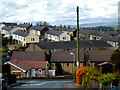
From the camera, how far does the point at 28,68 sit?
35.0 metres

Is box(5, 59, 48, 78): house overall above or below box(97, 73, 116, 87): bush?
below

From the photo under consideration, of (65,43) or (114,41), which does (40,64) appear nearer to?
(65,43)

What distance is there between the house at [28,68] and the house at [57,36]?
3727 cm

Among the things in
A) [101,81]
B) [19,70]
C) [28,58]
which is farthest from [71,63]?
[101,81]

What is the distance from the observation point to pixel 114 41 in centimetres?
6594

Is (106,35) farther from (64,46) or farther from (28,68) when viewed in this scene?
(28,68)

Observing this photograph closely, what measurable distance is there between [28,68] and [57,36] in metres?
41.4

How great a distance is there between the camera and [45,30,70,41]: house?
245 feet

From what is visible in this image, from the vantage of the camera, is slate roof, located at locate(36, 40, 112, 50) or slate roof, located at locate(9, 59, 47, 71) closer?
slate roof, located at locate(9, 59, 47, 71)

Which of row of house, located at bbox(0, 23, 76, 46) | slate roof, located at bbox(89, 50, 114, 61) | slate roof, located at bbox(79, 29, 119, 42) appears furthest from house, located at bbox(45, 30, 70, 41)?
slate roof, located at bbox(89, 50, 114, 61)

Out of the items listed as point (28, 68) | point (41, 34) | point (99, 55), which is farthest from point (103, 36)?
point (28, 68)

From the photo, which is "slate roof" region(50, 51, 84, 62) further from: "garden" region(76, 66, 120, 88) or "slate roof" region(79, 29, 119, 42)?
"garden" region(76, 66, 120, 88)

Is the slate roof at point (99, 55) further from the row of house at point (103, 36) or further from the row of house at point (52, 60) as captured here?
the row of house at point (103, 36)

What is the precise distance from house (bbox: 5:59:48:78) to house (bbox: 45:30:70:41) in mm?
37270
